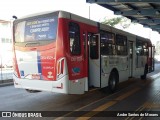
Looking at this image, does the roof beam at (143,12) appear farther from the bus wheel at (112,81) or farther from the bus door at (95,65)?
the bus door at (95,65)

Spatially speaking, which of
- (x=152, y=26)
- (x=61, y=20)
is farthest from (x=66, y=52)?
(x=152, y=26)

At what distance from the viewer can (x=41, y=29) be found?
29.2 ft

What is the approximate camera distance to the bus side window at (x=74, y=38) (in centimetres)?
868

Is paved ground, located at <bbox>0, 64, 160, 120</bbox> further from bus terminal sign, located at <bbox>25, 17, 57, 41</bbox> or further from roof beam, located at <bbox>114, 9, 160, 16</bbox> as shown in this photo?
roof beam, located at <bbox>114, 9, 160, 16</bbox>

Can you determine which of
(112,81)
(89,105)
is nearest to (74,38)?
(89,105)

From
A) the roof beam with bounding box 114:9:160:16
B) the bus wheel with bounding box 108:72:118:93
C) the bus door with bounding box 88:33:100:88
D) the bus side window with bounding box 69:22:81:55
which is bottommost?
the bus wheel with bounding box 108:72:118:93

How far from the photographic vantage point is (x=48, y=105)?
901cm

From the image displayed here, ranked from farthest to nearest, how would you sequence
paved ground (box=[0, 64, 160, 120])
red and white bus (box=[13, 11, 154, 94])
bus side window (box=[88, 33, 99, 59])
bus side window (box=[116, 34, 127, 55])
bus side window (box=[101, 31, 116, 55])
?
bus side window (box=[116, 34, 127, 55]) → bus side window (box=[101, 31, 116, 55]) → bus side window (box=[88, 33, 99, 59]) → red and white bus (box=[13, 11, 154, 94]) → paved ground (box=[0, 64, 160, 120])

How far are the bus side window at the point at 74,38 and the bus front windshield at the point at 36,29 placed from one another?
0.53 meters

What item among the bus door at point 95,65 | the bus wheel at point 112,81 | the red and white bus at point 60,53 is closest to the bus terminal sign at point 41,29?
the red and white bus at point 60,53

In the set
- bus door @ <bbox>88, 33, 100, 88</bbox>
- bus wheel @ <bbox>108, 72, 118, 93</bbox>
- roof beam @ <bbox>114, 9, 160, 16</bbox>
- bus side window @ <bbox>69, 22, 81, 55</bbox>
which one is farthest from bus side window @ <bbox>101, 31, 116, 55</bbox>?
roof beam @ <bbox>114, 9, 160, 16</bbox>

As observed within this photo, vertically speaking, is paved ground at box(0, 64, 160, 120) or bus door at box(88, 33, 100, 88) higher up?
bus door at box(88, 33, 100, 88)

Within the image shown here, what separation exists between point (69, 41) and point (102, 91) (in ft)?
13.9

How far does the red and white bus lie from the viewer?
27.6 feet
